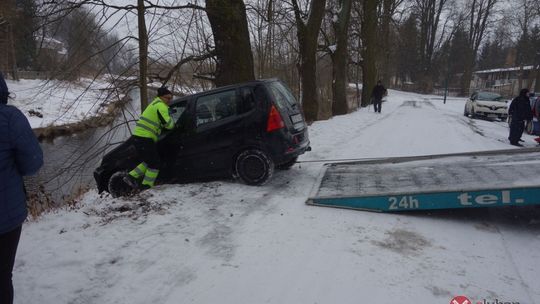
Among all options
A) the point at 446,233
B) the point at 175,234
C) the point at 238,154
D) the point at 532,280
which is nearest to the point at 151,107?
the point at 238,154

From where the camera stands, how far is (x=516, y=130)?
10.8 m

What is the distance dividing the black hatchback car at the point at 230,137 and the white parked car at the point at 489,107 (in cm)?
1748

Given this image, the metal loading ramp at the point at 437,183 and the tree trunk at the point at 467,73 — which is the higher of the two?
the tree trunk at the point at 467,73

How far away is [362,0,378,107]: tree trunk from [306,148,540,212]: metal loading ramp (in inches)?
735

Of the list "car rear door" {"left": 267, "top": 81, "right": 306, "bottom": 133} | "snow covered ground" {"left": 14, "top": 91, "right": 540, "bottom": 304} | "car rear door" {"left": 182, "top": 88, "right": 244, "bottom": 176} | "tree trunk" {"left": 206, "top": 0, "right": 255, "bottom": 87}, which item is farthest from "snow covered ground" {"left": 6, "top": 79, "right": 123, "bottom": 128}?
"car rear door" {"left": 267, "top": 81, "right": 306, "bottom": 133}

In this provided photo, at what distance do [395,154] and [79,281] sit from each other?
7293 millimetres

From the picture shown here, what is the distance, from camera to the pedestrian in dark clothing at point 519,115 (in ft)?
35.2

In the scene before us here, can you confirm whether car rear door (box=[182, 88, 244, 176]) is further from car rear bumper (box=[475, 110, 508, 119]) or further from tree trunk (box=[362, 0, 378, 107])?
tree trunk (box=[362, 0, 378, 107])

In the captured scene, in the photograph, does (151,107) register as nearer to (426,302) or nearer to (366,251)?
(366,251)

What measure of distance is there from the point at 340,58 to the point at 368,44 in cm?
581

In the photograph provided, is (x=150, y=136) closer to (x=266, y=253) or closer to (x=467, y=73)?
(x=266, y=253)

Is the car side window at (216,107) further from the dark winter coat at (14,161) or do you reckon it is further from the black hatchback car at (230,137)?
the dark winter coat at (14,161)

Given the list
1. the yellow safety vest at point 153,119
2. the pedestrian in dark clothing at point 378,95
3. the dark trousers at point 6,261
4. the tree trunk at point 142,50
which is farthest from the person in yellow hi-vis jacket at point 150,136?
the pedestrian in dark clothing at point 378,95

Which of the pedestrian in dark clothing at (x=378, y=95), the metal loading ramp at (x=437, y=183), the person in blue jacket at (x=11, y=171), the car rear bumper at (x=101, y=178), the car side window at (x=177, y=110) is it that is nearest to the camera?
the person in blue jacket at (x=11, y=171)
